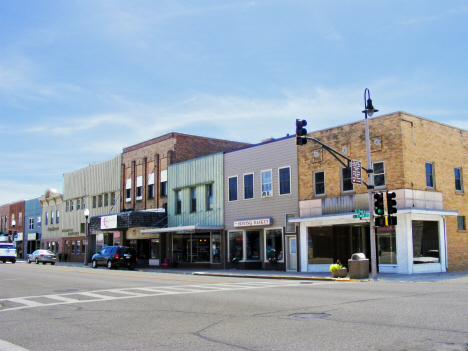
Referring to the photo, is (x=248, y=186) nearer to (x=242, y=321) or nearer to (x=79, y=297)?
(x=79, y=297)

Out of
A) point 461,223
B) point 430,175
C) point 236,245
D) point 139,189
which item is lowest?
point 236,245

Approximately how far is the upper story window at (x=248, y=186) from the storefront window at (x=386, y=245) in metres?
9.23

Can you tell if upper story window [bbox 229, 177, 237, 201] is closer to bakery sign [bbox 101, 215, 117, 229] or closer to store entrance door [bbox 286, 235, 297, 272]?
store entrance door [bbox 286, 235, 297, 272]

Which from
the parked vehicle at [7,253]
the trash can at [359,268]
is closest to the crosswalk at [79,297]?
the trash can at [359,268]

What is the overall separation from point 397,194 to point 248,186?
1051cm

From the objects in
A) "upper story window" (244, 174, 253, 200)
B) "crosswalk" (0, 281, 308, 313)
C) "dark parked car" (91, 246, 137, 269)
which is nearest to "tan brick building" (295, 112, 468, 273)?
"upper story window" (244, 174, 253, 200)

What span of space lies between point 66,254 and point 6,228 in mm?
24366

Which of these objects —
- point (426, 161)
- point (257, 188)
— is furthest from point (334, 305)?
point (257, 188)

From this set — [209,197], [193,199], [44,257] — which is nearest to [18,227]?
[44,257]

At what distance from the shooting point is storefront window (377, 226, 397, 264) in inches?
940

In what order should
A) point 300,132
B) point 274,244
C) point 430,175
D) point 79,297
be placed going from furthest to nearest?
point 274,244, point 430,175, point 300,132, point 79,297

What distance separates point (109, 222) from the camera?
131 ft

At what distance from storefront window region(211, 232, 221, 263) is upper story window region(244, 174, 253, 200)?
3.85 meters

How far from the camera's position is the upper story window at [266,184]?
30.0 metres
